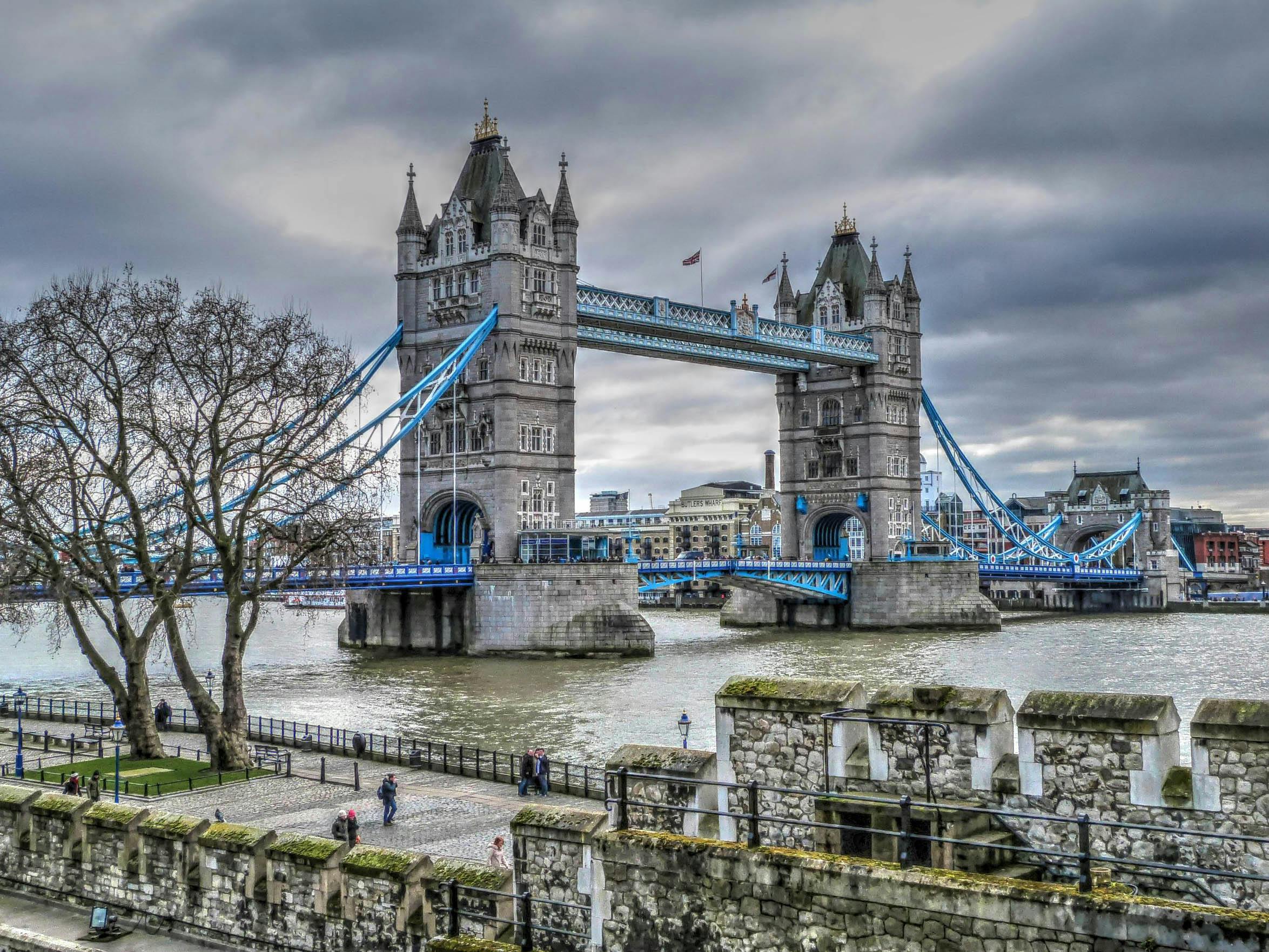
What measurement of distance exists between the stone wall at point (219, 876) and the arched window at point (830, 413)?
290ft

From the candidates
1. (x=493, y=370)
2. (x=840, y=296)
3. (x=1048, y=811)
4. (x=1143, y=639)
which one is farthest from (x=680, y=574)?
(x=1048, y=811)

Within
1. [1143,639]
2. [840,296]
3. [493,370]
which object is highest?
[840,296]

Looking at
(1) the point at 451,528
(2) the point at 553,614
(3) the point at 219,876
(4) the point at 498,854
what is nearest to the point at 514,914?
(3) the point at 219,876

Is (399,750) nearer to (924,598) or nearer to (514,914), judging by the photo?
(514,914)

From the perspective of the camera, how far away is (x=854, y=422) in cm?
9988

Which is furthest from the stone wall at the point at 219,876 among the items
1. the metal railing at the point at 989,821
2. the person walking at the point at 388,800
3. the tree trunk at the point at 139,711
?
the tree trunk at the point at 139,711

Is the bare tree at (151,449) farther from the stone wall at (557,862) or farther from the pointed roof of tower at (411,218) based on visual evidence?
the pointed roof of tower at (411,218)

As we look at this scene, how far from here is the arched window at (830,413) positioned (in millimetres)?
101188

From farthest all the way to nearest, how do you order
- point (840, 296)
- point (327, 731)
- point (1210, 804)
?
1. point (840, 296)
2. point (327, 731)
3. point (1210, 804)

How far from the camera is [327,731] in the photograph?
121ft

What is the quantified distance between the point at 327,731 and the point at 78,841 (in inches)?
887

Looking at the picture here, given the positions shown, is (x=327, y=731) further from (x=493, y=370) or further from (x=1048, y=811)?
(x=493, y=370)

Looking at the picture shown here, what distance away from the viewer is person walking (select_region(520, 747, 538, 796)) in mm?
24844

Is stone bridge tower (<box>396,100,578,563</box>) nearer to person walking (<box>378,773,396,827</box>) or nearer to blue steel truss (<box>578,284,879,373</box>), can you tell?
blue steel truss (<box>578,284,879,373</box>)
